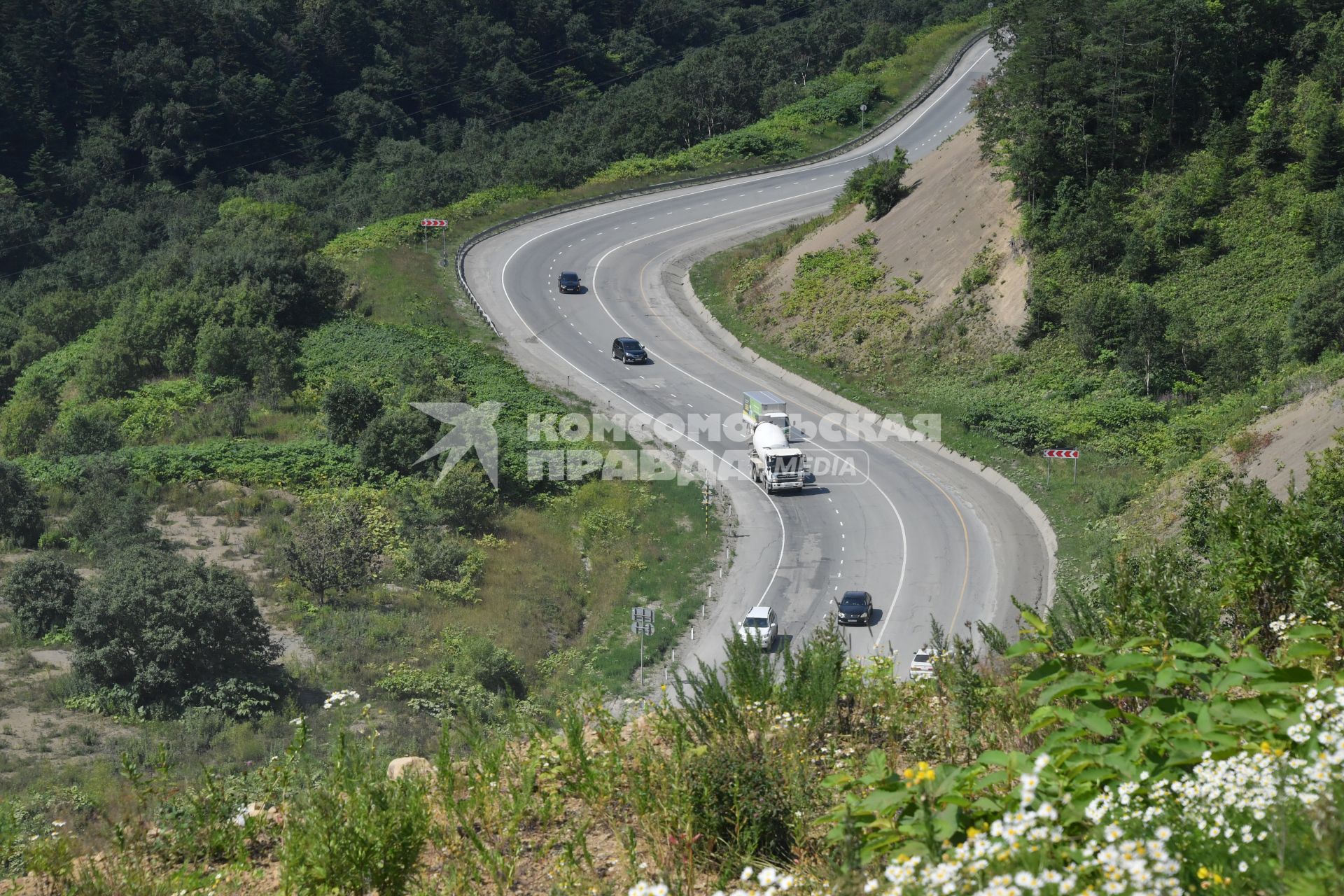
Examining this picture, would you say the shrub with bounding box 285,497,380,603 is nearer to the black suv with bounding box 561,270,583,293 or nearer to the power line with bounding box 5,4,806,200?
the black suv with bounding box 561,270,583,293

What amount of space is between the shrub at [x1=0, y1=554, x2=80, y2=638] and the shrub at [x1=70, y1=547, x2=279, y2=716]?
7.17ft

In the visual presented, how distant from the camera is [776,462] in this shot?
136 ft

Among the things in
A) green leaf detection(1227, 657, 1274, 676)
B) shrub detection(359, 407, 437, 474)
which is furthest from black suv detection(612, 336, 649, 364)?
green leaf detection(1227, 657, 1274, 676)

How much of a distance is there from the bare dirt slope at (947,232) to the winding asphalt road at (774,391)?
7870 millimetres

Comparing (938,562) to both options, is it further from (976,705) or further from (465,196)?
(465,196)

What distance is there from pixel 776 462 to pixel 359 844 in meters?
35.5

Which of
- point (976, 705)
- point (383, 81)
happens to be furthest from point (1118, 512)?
point (383, 81)

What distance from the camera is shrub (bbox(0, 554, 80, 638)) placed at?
2880cm

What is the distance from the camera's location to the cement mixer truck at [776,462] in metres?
41.5

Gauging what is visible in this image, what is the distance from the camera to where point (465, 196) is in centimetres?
7875

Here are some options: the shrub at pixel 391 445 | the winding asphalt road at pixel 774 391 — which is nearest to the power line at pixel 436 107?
the winding asphalt road at pixel 774 391

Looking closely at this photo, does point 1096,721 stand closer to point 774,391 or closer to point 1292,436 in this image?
point 1292,436

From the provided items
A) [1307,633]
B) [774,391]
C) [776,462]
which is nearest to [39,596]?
[776,462]

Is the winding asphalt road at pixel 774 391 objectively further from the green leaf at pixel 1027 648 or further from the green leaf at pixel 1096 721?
the green leaf at pixel 1096 721
